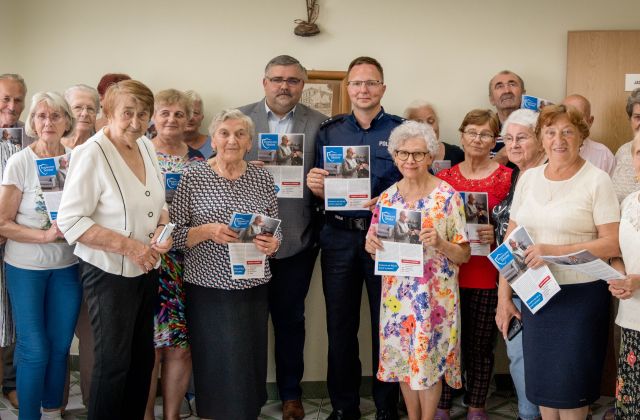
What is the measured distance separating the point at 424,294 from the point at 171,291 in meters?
1.28

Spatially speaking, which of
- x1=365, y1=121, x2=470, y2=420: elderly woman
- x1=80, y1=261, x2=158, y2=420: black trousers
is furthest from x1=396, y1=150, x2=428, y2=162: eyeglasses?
x1=80, y1=261, x2=158, y2=420: black trousers

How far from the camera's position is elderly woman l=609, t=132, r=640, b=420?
2467mm

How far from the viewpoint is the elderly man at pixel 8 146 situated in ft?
10.8

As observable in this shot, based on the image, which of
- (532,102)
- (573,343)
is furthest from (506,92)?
(573,343)

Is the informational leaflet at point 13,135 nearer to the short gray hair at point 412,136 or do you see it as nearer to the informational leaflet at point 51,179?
the informational leaflet at point 51,179

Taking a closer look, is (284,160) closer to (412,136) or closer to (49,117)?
(412,136)

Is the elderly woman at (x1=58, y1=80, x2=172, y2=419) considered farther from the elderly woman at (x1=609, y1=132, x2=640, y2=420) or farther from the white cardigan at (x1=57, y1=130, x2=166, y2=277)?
the elderly woman at (x1=609, y1=132, x2=640, y2=420)

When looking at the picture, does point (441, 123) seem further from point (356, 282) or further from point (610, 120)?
point (356, 282)

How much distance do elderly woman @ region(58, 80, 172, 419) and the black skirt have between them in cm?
33

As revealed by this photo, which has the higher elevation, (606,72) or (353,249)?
(606,72)

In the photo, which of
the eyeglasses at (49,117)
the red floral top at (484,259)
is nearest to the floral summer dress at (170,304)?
the eyeglasses at (49,117)

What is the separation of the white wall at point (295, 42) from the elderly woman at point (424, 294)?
4.47 feet

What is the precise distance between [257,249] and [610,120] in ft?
9.10

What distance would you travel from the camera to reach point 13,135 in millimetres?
3410
